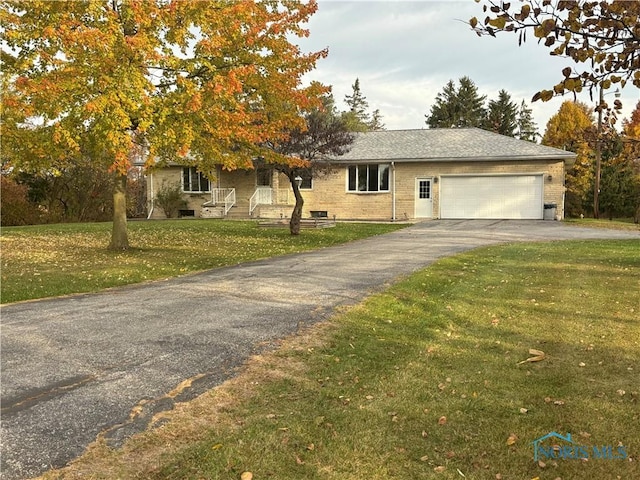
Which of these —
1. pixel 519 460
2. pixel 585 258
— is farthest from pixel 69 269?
pixel 585 258

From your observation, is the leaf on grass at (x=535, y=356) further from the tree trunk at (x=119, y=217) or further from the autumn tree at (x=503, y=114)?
the autumn tree at (x=503, y=114)

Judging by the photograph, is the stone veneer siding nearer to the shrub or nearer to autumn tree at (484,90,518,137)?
the shrub

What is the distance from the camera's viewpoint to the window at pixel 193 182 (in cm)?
2956

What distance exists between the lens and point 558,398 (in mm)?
3846

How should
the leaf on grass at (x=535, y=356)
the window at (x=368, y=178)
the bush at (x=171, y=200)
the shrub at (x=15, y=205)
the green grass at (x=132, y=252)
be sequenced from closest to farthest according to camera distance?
the leaf on grass at (x=535, y=356), the green grass at (x=132, y=252), the shrub at (x=15, y=205), the window at (x=368, y=178), the bush at (x=171, y=200)

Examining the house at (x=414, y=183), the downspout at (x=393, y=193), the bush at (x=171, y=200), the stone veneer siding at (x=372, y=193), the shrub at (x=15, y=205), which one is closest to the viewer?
the stone veneer siding at (x=372, y=193)

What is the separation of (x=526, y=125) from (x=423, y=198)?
144 feet

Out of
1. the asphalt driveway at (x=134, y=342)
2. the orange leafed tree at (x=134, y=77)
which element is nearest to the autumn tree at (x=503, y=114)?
the orange leafed tree at (x=134, y=77)

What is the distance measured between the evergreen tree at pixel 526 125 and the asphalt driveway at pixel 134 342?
57280 millimetres

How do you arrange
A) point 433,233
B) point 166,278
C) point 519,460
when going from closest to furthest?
1. point 519,460
2. point 166,278
3. point 433,233

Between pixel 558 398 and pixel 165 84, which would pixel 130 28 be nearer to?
pixel 165 84

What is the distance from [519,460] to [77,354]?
4.13m

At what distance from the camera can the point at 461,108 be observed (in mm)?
59312

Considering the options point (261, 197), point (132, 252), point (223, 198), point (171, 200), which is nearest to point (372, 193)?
point (261, 197)
